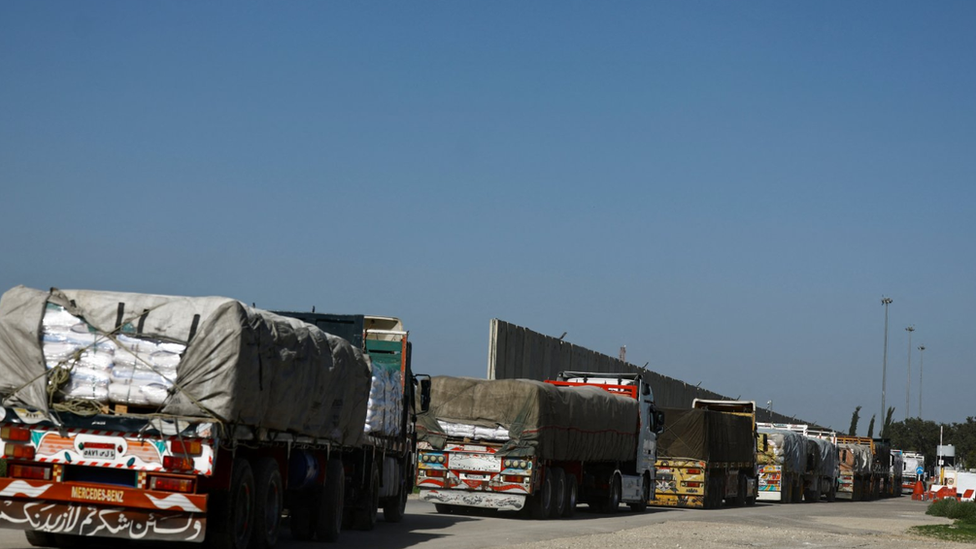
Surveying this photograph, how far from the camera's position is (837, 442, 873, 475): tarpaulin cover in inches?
2180

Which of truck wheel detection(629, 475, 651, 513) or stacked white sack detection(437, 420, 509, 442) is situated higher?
stacked white sack detection(437, 420, 509, 442)


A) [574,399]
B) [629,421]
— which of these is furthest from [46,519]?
[629,421]

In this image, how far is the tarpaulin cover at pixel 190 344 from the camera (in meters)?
12.7

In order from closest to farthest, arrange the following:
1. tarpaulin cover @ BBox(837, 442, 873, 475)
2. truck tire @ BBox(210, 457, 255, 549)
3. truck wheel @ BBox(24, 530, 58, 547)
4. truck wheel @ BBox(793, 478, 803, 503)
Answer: truck tire @ BBox(210, 457, 255, 549) → truck wheel @ BBox(24, 530, 58, 547) → truck wheel @ BBox(793, 478, 803, 503) → tarpaulin cover @ BBox(837, 442, 873, 475)

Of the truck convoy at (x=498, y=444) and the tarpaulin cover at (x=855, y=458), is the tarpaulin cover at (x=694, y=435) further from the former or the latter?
the tarpaulin cover at (x=855, y=458)

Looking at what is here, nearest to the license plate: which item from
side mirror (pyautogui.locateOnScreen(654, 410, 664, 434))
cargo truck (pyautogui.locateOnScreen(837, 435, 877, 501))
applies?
side mirror (pyautogui.locateOnScreen(654, 410, 664, 434))

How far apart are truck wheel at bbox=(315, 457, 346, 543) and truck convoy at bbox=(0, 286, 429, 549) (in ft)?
8.12

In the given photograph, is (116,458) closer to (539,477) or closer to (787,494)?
(539,477)

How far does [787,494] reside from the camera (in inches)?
1770


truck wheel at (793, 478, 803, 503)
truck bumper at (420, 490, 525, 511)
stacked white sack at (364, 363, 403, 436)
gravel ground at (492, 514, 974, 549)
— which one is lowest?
truck wheel at (793, 478, 803, 503)

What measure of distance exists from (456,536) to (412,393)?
3.20 metres

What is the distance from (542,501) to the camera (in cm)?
2477

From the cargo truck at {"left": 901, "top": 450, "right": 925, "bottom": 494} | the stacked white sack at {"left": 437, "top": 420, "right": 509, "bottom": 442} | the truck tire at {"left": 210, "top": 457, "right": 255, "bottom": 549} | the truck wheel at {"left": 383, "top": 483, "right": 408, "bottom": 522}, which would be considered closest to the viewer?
the truck tire at {"left": 210, "top": 457, "right": 255, "bottom": 549}

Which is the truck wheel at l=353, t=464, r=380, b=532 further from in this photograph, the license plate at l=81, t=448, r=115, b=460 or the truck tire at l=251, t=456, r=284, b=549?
the license plate at l=81, t=448, r=115, b=460
